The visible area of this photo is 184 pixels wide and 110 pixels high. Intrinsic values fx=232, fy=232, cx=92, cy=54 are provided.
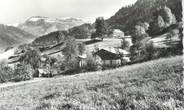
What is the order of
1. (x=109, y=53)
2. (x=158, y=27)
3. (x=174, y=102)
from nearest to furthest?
(x=174, y=102), (x=109, y=53), (x=158, y=27)

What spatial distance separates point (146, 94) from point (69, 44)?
93224mm

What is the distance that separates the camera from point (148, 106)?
18.9 feet

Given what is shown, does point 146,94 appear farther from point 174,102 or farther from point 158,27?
point 158,27

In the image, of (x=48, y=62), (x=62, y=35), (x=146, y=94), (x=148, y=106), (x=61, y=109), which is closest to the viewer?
(x=148, y=106)

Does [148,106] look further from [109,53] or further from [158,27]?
[158,27]

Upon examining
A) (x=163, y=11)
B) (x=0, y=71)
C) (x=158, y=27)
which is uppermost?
(x=163, y=11)

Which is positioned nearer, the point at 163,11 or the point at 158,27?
the point at 158,27

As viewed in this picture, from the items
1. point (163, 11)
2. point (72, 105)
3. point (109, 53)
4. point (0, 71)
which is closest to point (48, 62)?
point (0, 71)

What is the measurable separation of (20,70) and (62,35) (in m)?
92.2

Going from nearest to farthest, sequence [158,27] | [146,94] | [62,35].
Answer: [146,94] → [158,27] → [62,35]

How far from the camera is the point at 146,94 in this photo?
7.01 m

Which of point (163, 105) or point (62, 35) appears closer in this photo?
point (163, 105)

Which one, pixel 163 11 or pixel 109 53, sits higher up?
pixel 163 11

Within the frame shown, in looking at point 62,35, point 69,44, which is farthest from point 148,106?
point 62,35
